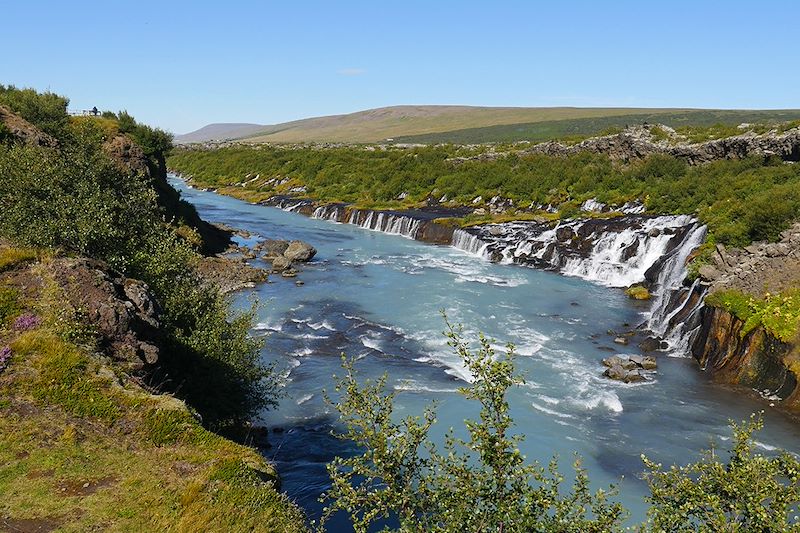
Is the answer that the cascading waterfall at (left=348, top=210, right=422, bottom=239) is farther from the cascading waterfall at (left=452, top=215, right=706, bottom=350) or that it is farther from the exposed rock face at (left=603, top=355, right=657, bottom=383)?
the exposed rock face at (left=603, top=355, right=657, bottom=383)

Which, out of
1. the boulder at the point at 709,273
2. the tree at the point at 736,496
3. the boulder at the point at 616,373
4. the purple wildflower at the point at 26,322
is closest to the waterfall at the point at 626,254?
the boulder at the point at 709,273

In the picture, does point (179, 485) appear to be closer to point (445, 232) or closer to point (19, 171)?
point (19, 171)

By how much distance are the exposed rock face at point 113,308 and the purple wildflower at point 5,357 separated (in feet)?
6.62

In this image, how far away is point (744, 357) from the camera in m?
30.1

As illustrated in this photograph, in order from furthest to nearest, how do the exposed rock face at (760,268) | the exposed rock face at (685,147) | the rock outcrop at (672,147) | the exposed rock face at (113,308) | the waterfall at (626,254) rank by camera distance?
the rock outcrop at (672,147), the exposed rock face at (685,147), the waterfall at (626,254), the exposed rock face at (760,268), the exposed rock face at (113,308)

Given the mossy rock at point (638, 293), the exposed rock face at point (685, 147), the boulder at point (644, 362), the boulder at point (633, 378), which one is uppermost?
the exposed rock face at point (685, 147)

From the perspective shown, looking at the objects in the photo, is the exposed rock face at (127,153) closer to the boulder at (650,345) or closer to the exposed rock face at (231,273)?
the exposed rock face at (231,273)

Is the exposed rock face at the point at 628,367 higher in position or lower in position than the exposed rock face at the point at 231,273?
lower

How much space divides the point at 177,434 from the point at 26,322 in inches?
263

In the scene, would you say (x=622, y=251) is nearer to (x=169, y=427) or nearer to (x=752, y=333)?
(x=752, y=333)

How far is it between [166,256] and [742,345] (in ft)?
99.4

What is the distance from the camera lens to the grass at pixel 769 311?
28.5 m

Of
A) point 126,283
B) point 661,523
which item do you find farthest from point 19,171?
point 661,523

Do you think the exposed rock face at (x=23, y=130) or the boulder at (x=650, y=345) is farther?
the exposed rock face at (x=23, y=130)
